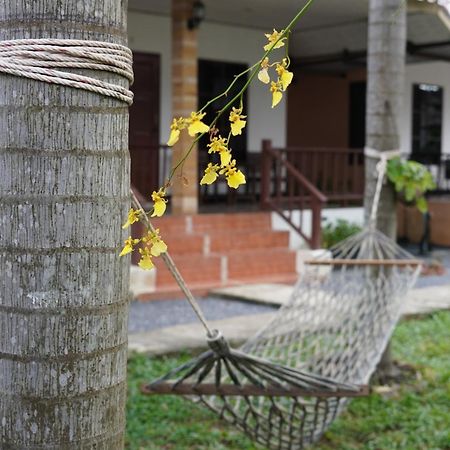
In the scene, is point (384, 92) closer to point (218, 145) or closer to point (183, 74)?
point (218, 145)

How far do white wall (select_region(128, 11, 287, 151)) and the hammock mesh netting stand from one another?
579cm

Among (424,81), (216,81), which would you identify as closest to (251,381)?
(216,81)

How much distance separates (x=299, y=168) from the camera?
1160 centimetres

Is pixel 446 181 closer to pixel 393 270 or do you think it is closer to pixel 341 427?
pixel 393 270

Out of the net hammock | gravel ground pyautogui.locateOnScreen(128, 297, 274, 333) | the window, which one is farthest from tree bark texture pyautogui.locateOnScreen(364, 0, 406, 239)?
the window

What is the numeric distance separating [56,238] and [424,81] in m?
13.8

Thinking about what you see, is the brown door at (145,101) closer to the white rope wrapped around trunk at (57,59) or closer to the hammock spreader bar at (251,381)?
the hammock spreader bar at (251,381)

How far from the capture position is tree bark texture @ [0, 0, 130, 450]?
1531 millimetres

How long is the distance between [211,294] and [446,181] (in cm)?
737

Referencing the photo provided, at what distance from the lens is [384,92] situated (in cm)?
533

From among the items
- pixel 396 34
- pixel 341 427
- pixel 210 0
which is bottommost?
pixel 341 427

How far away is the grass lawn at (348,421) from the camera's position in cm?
417

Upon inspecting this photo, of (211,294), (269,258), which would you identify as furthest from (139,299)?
(269,258)

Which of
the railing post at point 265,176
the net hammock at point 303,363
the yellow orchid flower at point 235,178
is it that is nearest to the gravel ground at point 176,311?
the net hammock at point 303,363
